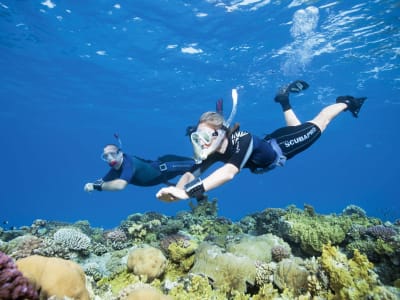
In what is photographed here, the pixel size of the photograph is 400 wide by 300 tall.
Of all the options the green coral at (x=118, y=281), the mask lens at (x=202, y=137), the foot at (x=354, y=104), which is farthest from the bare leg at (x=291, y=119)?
the green coral at (x=118, y=281)

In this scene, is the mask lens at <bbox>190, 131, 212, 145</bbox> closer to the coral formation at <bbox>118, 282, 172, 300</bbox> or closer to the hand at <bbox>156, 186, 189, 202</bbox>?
the hand at <bbox>156, 186, 189, 202</bbox>

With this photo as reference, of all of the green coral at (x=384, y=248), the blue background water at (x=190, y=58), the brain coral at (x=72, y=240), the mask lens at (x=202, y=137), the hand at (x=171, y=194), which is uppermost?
the blue background water at (x=190, y=58)

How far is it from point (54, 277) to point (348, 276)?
13.1 ft

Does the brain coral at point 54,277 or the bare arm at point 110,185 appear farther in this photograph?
the bare arm at point 110,185

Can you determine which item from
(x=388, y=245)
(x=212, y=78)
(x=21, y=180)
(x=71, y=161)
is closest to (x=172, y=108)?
(x=212, y=78)

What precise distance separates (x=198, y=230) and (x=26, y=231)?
530 centimetres

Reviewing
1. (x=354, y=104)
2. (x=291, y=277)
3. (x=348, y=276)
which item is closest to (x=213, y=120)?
Result: (x=291, y=277)

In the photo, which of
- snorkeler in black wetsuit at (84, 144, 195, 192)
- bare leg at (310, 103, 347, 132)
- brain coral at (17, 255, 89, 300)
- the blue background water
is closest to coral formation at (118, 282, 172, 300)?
brain coral at (17, 255, 89, 300)

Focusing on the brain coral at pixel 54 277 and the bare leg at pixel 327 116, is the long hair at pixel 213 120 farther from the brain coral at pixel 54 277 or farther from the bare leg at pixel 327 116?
the bare leg at pixel 327 116

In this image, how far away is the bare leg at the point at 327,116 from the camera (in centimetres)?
803

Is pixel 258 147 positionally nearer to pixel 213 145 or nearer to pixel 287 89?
pixel 213 145

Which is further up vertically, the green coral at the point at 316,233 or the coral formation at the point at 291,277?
the green coral at the point at 316,233

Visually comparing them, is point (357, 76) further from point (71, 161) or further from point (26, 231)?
point (71, 161)

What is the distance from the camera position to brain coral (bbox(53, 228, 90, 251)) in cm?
622
